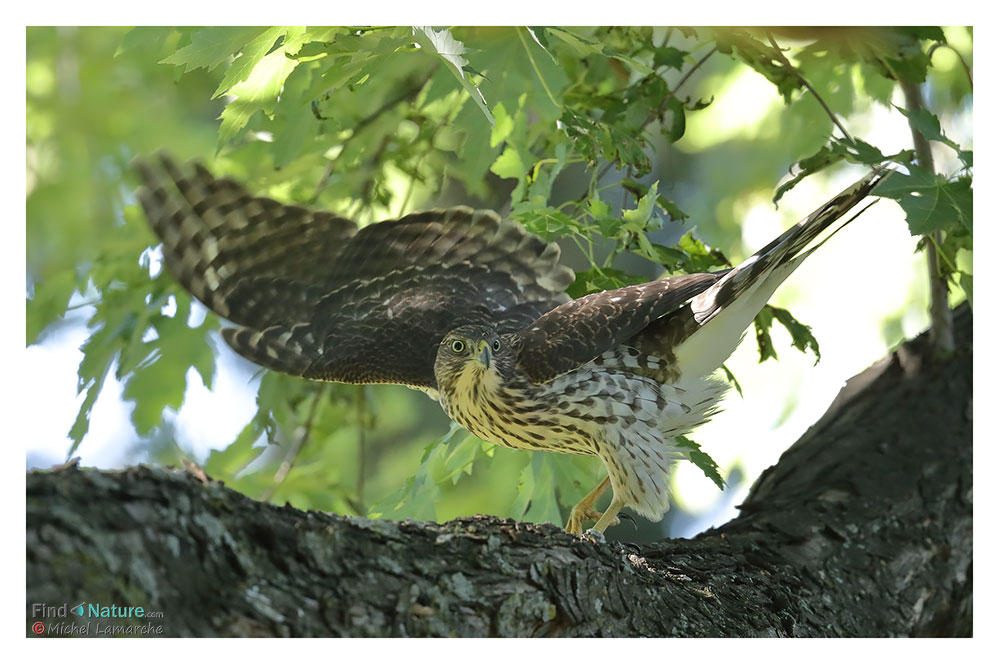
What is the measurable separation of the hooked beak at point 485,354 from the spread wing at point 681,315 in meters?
0.08

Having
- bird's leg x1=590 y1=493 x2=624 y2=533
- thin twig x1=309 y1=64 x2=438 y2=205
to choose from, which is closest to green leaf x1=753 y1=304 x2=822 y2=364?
bird's leg x1=590 y1=493 x2=624 y2=533

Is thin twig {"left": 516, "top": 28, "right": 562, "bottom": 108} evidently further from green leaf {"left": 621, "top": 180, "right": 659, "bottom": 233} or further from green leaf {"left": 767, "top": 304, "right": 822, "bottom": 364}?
green leaf {"left": 767, "top": 304, "right": 822, "bottom": 364}

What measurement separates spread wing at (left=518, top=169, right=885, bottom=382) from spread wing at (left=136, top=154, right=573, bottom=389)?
0.18 meters

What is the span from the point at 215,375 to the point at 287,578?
1440mm

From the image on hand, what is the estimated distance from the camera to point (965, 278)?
2.72 meters

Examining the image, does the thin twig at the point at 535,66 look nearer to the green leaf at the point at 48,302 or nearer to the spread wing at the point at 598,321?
the spread wing at the point at 598,321

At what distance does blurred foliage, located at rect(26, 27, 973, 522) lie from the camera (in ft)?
7.03

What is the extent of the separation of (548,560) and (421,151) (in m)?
1.70

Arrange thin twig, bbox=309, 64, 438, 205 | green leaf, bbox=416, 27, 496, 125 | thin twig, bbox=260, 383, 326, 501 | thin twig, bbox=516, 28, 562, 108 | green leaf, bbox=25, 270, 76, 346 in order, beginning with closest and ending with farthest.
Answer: green leaf, bbox=416, 27, 496, 125 → thin twig, bbox=516, 28, 562, 108 → green leaf, bbox=25, 270, 76, 346 → thin twig, bbox=309, 64, 438, 205 → thin twig, bbox=260, 383, 326, 501

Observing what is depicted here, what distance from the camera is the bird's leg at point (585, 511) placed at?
260 cm

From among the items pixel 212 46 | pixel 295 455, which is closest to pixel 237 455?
pixel 295 455

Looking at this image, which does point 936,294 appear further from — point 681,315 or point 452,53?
point 452,53

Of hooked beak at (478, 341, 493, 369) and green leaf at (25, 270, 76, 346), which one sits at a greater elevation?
green leaf at (25, 270, 76, 346)

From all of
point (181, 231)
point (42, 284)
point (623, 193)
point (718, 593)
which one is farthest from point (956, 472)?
point (42, 284)
